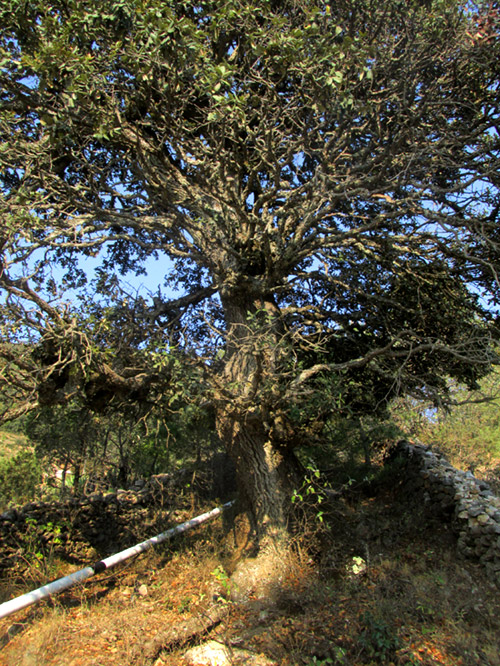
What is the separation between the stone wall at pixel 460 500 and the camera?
5852mm

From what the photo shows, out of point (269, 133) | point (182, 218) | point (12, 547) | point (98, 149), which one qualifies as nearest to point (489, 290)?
point (269, 133)

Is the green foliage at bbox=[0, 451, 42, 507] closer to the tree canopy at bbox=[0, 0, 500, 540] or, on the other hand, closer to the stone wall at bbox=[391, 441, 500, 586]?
→ the tree canopy at bbox=[0, 0, 500, 540]

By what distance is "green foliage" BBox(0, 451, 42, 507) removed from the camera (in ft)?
36.9

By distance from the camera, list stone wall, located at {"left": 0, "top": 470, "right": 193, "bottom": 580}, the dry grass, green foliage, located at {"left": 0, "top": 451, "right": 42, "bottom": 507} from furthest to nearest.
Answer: green foliage, located at {"left": 0, "top": 451, "right": 42, "bottom": 507}, stone wall, located at {"left": 0, "top": 470, "right": 193, "bottom": 580}, the dry grass

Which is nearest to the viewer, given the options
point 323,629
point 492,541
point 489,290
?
point 323,629

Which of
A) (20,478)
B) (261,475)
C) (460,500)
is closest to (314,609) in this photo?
(261,475)

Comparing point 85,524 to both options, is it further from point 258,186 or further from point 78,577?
point 258,186

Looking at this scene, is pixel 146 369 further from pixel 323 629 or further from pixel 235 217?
pixel 323 629

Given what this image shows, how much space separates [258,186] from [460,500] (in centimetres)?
681

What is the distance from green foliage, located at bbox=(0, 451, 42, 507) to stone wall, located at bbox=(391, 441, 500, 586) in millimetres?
9570

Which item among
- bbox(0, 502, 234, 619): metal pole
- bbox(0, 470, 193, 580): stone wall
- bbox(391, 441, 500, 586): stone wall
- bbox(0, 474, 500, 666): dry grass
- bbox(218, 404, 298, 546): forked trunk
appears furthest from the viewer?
bbox(0, 470, 193, 580): stone wall

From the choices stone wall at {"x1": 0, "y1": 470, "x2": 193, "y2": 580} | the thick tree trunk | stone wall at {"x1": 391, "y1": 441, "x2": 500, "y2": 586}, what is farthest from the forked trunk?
stone wall at {"x1": 0, "y1": 470, "x2": 193, "y2": 580}

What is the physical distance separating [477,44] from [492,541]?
680 centimetres

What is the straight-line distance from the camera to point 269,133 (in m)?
5.36
